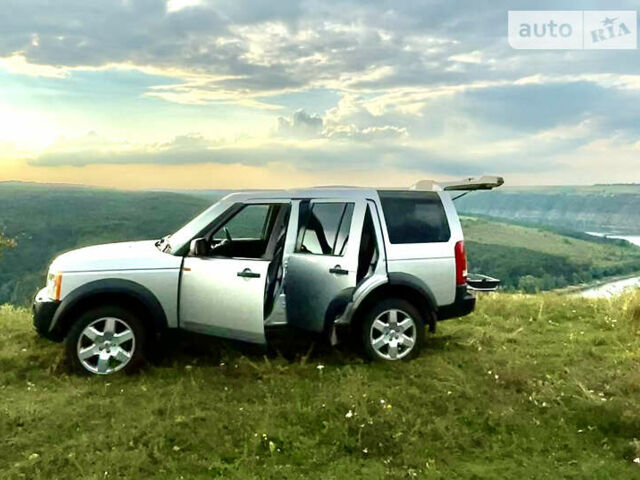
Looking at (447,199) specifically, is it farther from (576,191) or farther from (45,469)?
(576,191)

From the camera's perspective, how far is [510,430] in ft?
18.9

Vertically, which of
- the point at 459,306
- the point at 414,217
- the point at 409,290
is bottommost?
the point at 459,306

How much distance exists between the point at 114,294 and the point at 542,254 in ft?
217

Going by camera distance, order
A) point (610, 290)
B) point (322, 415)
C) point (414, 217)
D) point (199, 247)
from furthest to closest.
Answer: point (610, 290) < point (414, 217) < point (199, 247) < point (322, 415)

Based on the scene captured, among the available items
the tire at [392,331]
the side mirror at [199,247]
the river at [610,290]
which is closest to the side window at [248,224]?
the side mirror at [199,247]

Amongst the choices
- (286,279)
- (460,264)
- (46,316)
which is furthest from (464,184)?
(46,316)

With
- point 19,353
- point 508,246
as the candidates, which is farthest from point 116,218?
point 19,353

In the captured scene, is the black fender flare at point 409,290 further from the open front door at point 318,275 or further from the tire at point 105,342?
the tire at point 105,342

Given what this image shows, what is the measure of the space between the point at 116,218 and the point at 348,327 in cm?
12917

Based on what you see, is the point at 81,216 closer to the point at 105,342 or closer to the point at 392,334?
the point at 105,342

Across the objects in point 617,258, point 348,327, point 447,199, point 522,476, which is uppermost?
point 447,199

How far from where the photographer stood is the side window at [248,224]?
7.67 metres

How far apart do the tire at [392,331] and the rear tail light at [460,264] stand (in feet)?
2.32

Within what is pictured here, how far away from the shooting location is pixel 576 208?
322 ft
